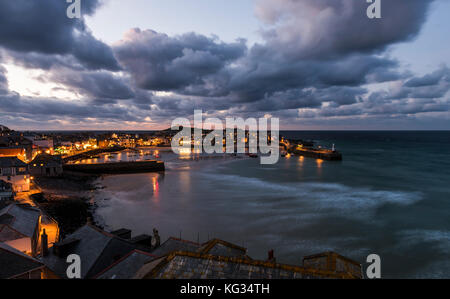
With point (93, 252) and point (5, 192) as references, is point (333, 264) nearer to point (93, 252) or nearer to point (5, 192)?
point (93, 252)

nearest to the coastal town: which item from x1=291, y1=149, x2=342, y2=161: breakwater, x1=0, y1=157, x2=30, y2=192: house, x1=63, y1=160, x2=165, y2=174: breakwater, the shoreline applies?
x1=0, y1=157, x2=30, y2=192: house

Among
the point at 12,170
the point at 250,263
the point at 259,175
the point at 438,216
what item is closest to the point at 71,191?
the point at 12,170

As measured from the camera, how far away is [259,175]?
218 feet

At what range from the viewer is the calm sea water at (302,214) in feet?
78.6

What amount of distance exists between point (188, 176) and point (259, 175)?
17.8 meters

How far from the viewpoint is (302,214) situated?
111 feet

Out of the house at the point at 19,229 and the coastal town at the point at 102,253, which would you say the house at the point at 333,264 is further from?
the house at the point at 19,229

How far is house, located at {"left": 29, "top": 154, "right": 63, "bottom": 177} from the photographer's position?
5628 cm

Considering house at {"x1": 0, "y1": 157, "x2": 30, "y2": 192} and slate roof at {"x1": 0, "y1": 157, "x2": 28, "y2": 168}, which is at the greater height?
slate roof at {"x1": 0, "y1": 157, "x2": 28, "y2": 168}

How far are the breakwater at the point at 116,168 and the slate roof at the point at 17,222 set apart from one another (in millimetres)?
47776

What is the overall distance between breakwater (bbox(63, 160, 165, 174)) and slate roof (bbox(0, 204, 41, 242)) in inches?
1881

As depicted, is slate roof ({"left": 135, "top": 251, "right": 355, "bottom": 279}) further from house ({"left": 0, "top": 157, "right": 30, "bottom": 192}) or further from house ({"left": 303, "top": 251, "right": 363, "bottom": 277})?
house ({"left": 0, "top": 157, "right": 30, "bottom": 192})

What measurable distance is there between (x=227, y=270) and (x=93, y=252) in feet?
36.3
